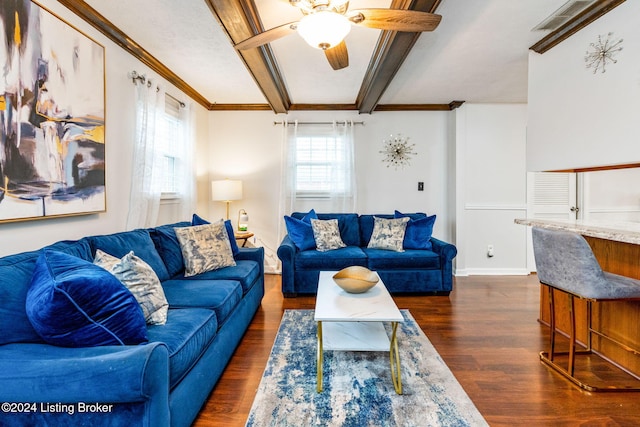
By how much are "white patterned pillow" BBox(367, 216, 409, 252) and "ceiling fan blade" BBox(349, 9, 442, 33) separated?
8.48 feet

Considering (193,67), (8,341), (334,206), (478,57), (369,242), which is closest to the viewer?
(8,341)

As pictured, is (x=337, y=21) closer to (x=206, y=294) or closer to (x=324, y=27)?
(x=324, y=27)

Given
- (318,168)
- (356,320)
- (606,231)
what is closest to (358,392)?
(356,320)

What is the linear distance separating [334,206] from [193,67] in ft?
8.28

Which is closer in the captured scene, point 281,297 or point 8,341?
point 8,341

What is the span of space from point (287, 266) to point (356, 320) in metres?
1.95

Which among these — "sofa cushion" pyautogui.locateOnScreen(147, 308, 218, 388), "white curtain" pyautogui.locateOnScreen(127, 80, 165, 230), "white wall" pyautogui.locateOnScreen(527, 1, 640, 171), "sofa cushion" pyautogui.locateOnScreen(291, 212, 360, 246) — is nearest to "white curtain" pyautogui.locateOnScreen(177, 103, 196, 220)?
"white curtain" pyautogui.locateOnScreen(127, 80, 165, 230)

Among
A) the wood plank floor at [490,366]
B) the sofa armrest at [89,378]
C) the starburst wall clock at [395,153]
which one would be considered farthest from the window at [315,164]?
the sofa armrest at [89,378]

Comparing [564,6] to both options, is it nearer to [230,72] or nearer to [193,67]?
[230,72]

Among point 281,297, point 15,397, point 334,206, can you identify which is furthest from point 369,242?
point 15,397

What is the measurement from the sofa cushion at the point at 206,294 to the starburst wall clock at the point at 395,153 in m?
3.16

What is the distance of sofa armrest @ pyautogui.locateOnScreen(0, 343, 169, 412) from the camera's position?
1.09 meters

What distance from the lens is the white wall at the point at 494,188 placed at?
473cm

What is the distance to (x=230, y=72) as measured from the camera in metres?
3.60
